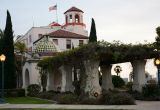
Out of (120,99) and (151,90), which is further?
(151,90)

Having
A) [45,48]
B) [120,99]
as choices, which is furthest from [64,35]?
[120,99]

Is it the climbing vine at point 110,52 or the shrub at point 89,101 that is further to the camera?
the climbing vine at point 110,52

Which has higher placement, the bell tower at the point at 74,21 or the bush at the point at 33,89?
the bell tower at the point at 74,21

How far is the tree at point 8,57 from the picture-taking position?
4241 centimetres

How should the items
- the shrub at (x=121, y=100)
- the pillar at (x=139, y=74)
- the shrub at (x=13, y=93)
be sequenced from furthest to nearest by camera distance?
the shrub at (x=13, y=93) → the pillar at (x=139, y=74) → the shrub at (x=121, y=100)

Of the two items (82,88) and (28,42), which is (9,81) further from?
(28,42)

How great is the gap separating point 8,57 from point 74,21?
123 ft

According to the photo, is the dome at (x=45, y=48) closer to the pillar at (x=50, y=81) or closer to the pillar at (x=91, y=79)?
the pillar at (x=50, y=81)

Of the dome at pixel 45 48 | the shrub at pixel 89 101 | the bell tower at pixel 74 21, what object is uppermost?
the bell tower at pixel 74 21

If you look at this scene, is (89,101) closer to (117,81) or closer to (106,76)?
(106,76)

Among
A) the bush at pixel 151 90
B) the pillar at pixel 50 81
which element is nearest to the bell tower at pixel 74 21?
the pillar at pixel 50 81

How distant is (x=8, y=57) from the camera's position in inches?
1676

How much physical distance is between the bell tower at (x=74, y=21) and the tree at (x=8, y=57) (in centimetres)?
3489

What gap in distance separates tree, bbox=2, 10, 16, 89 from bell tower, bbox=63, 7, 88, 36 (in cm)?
3489
